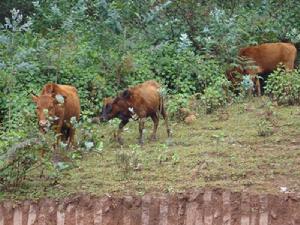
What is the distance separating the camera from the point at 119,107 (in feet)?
36.8

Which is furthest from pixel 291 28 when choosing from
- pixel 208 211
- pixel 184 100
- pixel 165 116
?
pixel 208 211

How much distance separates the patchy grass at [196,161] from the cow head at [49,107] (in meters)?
0.71

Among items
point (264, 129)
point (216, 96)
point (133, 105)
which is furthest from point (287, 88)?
point (133, 105)

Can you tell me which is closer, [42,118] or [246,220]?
[246,220]

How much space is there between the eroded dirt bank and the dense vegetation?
3888mm

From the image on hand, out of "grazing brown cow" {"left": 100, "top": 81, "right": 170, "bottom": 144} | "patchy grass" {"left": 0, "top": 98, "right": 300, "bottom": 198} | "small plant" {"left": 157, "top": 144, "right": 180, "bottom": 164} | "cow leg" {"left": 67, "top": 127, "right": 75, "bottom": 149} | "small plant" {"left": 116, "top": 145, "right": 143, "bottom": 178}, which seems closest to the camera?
"patchy grass" {"left": 0, "top": 98, "right": 300, "bottom": 198}

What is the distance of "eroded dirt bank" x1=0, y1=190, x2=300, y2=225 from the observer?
7.95 m

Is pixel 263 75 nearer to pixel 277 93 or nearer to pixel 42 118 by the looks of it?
pixel 277 93

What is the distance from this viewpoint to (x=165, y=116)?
11.8m

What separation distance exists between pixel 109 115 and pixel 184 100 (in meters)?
2.17

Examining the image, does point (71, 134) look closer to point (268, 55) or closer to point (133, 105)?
point (133, 105)

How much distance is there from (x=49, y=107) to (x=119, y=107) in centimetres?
132

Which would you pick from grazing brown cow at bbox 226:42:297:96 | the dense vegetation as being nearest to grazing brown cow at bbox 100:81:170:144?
the dense vegetation

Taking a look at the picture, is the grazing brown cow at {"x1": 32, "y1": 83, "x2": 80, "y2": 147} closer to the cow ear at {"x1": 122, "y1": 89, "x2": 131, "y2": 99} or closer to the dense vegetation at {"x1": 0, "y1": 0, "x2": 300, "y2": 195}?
the cow ear at {"x1": 122, "y1": 89, "x2": 131, "y2": 99}
